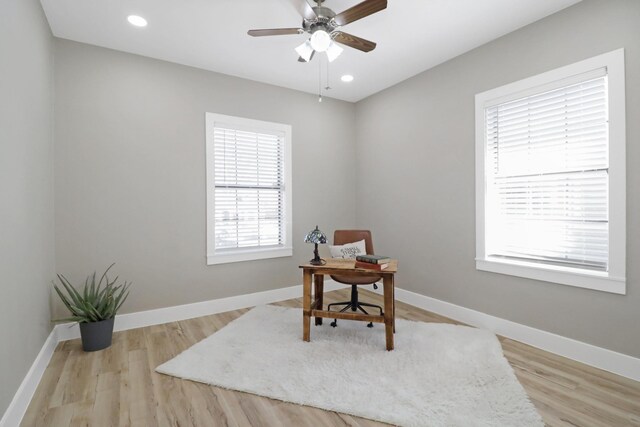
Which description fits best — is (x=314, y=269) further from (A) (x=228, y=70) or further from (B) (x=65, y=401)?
(A) (x=228, y=70)

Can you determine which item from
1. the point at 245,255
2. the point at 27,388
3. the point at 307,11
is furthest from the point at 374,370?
the point at 307,11

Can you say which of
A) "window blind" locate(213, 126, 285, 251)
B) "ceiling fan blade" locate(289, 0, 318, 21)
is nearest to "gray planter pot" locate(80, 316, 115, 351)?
"window blind" locate(213, 126, 285, 251)

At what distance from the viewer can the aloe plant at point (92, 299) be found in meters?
2.70

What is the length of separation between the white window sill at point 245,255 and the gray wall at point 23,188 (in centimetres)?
149

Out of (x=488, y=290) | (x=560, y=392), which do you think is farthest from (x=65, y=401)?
(x=488, y=290)

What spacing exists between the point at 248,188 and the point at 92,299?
1964mm

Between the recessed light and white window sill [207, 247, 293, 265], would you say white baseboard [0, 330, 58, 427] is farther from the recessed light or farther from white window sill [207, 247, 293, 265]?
the recessed light

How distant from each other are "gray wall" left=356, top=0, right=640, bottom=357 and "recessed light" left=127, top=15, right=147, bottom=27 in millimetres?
2935

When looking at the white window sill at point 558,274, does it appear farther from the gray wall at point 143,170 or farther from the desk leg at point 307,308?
the gray wall at point 143,170

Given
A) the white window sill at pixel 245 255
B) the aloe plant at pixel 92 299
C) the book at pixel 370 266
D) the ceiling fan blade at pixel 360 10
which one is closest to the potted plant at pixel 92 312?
the aloe plant at pixel 92 299

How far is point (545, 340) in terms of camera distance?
A: 2.72m

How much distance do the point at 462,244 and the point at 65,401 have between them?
3.60m

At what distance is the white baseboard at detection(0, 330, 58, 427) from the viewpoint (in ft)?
5.66

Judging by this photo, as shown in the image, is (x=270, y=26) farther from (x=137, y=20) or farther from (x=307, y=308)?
(x=307, y=308)
